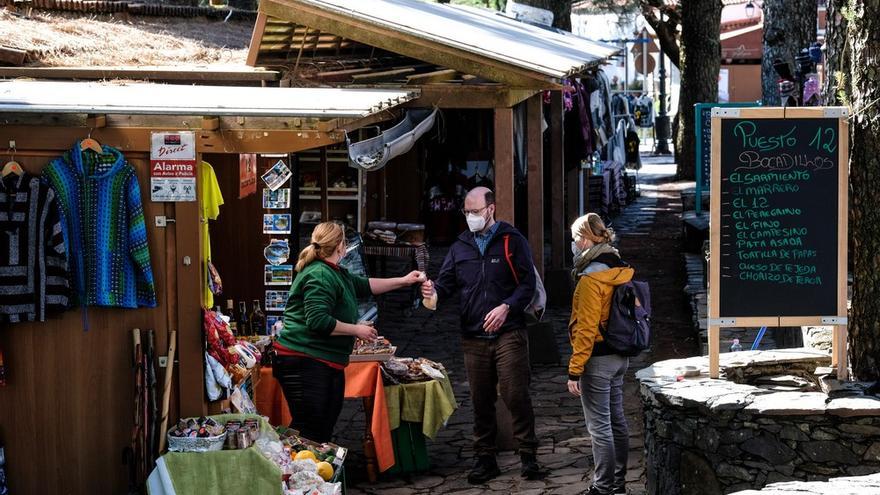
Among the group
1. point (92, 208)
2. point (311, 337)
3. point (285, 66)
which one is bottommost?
point (311, 337)

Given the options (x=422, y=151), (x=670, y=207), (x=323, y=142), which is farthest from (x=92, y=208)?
(x=670, y=207)

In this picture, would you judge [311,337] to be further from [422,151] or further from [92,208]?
[422,151]

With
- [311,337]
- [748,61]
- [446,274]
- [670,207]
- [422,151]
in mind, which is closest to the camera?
[311,337]

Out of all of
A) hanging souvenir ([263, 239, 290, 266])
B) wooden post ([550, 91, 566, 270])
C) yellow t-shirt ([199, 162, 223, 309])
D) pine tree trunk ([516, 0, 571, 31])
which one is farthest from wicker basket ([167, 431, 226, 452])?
pine tree trunk ([516, 0, 571, 31])

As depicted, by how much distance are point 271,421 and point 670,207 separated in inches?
732

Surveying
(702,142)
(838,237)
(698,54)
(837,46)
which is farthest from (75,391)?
(698,54)

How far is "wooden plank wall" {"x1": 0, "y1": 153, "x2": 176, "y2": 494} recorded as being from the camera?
6.68m

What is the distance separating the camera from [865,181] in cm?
718

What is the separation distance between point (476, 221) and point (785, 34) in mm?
11238

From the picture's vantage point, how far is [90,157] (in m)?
6.55

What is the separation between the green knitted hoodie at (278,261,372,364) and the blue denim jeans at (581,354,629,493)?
4.89 ft

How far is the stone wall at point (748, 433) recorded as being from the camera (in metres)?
6.50

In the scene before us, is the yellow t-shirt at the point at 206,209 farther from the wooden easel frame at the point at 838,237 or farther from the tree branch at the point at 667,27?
the tree branch at the point at 667,27

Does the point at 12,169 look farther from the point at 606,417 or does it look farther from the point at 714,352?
the point at 714,352
